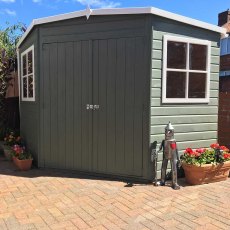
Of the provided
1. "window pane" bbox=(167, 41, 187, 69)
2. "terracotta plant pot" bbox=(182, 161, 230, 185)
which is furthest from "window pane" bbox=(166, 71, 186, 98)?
"terracotta plant pot" bbox=(182, 161, 230, 185)

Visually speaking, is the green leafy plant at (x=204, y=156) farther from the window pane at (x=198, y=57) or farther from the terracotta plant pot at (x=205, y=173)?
the window pane at (x=198, y=57)

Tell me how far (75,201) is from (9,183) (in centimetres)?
137

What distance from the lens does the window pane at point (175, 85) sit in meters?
4.83

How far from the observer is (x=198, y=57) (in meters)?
5.11

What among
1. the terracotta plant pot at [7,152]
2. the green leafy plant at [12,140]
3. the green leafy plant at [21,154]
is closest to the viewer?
the green leafy plant at [21,154]

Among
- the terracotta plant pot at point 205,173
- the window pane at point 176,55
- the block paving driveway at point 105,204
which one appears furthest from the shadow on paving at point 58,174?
the window pane at point 176,55

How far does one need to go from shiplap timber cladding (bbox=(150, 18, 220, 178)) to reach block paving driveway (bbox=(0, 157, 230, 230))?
0.77 m

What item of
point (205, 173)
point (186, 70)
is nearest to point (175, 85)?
point (186, 70)

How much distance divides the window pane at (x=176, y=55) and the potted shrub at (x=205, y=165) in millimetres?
1343

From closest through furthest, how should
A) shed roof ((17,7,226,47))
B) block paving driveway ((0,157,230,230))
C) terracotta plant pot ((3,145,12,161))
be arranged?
block paving driveway ((0,157,230,230)) → shed roof ((17,7,226,47)) → terracotta plant pot ((3,145,12,161))

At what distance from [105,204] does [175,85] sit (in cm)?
219

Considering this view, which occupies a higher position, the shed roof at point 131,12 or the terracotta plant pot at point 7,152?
the shed roof at point 131,12

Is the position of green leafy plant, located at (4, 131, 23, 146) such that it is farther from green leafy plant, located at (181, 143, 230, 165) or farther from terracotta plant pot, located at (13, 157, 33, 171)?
green leafy plant, located at (181, 143, 230, 165)

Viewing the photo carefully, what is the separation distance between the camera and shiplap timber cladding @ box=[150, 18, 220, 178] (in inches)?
183
